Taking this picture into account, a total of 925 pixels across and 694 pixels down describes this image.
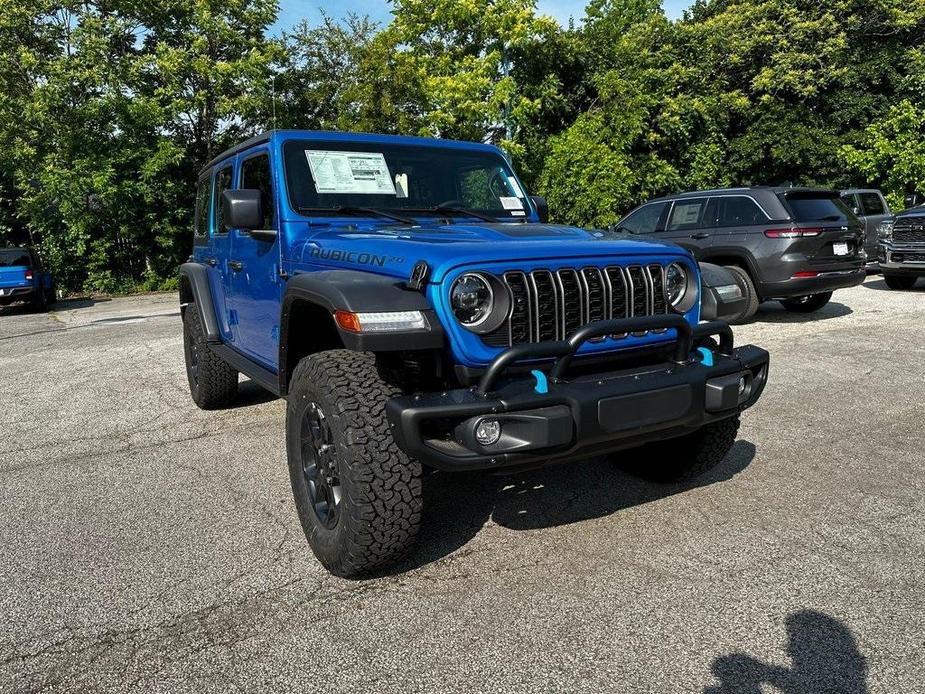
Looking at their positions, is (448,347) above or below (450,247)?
below

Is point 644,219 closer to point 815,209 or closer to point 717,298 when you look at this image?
point 815,209

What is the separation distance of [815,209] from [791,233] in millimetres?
659

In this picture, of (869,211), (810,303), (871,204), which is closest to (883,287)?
(869,211)

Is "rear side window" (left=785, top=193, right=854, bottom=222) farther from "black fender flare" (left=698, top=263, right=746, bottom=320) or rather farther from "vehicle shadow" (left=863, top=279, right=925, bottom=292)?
"black fender flare" (left=698, top=263, right=746, bottom=320)

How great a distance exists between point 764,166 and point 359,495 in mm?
20917

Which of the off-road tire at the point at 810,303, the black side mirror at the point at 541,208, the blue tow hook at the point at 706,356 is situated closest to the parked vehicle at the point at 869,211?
the off-road tire at the point at 810,303

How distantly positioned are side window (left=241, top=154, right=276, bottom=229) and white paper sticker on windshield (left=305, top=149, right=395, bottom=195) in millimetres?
259

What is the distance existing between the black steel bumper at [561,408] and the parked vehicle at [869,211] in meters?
11.4

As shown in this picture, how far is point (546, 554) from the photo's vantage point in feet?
9.66

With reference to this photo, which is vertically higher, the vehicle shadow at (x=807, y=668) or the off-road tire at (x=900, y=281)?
the off-road tire at (x=900, y=281)

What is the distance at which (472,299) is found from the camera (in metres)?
2.66

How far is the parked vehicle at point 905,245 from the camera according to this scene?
10531mm

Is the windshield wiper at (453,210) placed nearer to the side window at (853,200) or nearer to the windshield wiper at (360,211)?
the windshield wiper at (360,211)

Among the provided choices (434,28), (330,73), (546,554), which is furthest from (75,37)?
(546,554)
